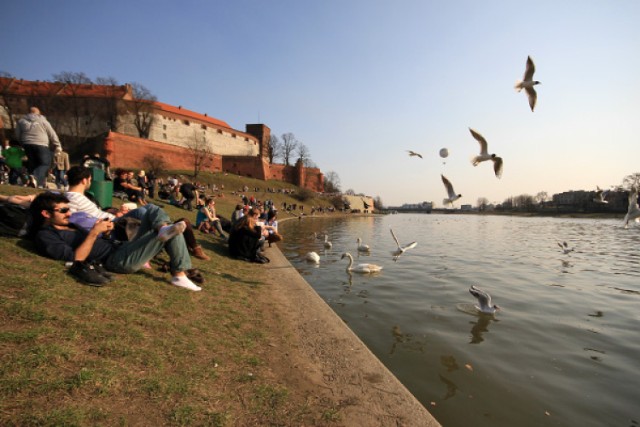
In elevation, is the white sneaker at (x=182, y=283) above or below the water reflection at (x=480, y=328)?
above

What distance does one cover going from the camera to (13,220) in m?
4.73

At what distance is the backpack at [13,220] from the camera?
4.60 metres

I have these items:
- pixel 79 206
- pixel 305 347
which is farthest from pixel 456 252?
pixel 79 206

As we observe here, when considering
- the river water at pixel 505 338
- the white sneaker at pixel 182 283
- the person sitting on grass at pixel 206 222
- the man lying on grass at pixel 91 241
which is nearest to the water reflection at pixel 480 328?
the river water at pixel 505 338

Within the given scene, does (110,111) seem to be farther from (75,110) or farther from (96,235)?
(96,235)

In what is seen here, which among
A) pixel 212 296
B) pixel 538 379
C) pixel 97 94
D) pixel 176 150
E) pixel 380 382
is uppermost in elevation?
pixel 97 94

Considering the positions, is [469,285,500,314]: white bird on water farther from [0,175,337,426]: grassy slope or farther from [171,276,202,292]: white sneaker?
[171,276,202,292]: white sneaker

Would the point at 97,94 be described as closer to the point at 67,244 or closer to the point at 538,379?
the point at 67,244

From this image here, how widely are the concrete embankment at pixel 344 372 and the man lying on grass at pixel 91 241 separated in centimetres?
230

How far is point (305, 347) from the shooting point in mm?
4059

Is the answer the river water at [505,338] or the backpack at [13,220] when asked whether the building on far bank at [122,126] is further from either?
the river water at [505,338]

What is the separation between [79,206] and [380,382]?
16.0ft

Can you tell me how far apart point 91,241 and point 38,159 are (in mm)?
6081

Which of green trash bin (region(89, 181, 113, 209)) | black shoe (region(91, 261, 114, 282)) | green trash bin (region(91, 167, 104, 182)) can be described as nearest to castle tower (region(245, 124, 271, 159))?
green trash bin (region(91, 167, 104, 182))
